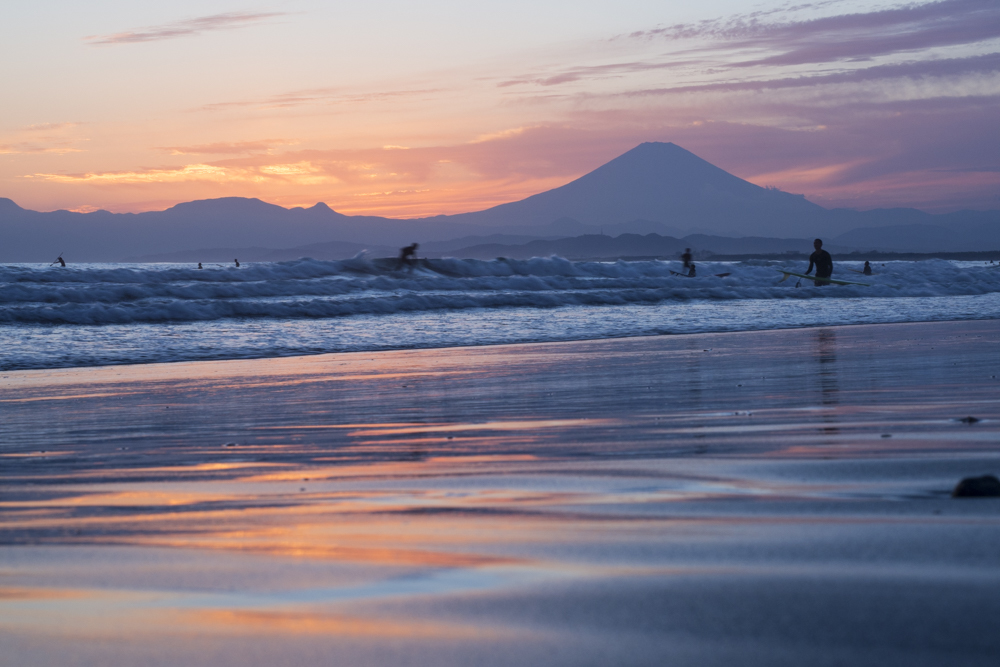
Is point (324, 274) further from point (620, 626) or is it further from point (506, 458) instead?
point (620, 626)

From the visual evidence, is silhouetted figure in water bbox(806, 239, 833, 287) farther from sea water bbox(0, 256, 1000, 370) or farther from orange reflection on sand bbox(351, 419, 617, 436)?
orange reflection on sand bbox(351, 419, 617, 436)

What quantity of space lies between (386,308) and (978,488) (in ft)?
62.0

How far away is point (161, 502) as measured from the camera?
3.47 m

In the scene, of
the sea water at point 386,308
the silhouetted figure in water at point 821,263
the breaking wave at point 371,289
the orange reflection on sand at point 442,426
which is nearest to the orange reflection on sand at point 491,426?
the orange reflection on sand at point 442,426

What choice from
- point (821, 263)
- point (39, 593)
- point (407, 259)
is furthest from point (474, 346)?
point (407, 259)

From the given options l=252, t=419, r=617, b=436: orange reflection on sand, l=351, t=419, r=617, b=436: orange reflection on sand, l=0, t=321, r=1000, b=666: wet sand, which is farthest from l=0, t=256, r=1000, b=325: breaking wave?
l=351, t=419, r=617, b=436: orange reflection on sand

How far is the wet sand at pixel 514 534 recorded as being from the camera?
1.85 meters

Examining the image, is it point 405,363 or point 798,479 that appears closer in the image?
point 798,479

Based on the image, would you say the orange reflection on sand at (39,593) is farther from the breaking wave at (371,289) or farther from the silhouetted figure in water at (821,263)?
the silhouetted figure in water at (821,263)

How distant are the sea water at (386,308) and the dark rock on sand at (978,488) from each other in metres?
11.1

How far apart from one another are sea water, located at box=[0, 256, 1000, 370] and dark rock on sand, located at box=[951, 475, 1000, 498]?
1109cm

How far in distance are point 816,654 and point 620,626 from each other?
385mm

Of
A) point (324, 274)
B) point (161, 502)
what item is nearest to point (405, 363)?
point (161, 502)

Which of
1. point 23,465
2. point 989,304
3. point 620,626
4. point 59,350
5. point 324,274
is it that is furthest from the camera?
point 324,274
